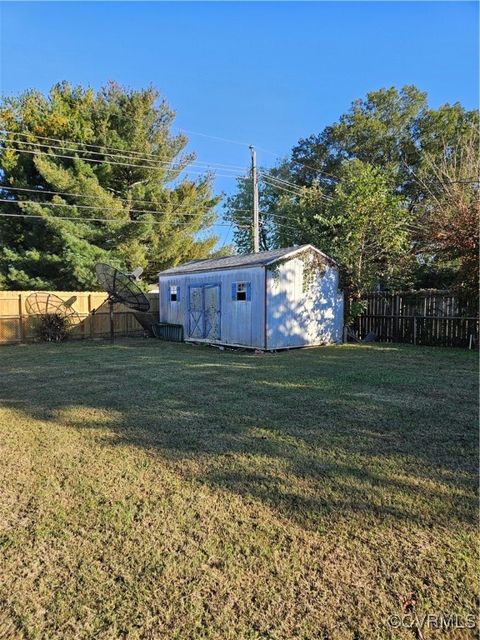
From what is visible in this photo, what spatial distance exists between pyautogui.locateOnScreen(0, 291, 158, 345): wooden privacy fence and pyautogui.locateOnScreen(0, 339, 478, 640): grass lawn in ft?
29.7

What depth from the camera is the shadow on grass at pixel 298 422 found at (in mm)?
2928

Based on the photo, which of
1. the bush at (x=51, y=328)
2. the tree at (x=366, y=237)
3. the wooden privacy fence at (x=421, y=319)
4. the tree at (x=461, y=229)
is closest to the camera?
the tree at (x=461, y=229)

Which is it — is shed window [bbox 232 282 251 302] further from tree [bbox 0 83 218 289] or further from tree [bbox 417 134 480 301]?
tree [bbox 0 83 218 289]

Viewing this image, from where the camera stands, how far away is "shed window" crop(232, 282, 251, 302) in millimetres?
11516

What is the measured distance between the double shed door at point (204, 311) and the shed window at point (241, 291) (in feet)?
2.67

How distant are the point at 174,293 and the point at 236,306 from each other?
154 inches

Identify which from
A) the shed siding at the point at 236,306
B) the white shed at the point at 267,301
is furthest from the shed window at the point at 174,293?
the white shed at the point at 267,301

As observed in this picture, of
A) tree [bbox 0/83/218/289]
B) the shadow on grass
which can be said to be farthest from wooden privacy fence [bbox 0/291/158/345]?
the shadow on grass

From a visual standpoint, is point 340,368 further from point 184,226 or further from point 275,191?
point 275,191

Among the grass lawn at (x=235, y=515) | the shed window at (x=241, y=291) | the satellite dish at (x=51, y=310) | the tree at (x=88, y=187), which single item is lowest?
the grass lawn at (x=235, y=515)

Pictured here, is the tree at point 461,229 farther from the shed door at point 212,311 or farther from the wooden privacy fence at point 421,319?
the shed door at point 212,311

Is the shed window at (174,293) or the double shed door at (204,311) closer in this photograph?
the double shed door at (204,311)

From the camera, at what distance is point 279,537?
2.42 m

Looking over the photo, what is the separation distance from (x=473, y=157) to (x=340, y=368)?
37.0ft
